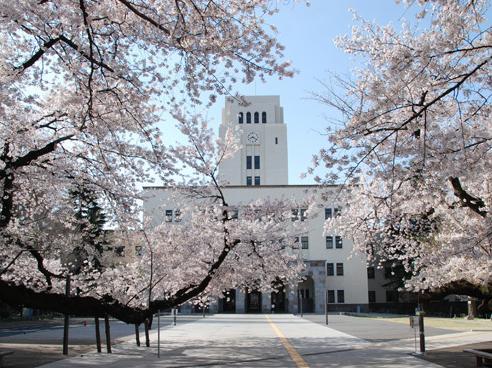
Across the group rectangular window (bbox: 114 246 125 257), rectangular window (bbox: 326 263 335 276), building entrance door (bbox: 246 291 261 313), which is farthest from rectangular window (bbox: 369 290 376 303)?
rectangular window (bbox: 114 246 125 257)

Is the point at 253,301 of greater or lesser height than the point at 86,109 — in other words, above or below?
below

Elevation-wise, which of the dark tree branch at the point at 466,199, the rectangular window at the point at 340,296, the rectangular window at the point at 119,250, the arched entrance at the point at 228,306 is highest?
the dark tree branch at the point at 466,199

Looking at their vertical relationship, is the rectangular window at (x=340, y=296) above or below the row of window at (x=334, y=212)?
below

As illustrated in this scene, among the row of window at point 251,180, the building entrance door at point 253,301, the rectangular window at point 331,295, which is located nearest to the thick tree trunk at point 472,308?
the rectangular window at point 331,295

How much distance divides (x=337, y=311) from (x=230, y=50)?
2299 inches

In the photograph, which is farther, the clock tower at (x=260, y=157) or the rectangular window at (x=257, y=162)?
the rectangular window at (x=257, y=162)

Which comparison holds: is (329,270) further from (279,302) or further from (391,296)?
(391,296)

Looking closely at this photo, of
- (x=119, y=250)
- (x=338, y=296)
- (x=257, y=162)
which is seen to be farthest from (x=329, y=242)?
(x=119, y=250)

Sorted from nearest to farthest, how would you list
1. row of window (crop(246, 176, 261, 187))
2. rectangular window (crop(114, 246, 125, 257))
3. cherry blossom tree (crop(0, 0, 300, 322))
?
cherry blossom tree (crop(0, 0, 300, 322))
rectangular window (crop(114, 246, 125, 257))
row of window (crop(246, 176, 261, 187))

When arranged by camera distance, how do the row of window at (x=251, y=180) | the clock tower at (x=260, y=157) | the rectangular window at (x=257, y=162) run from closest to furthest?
1. the clock tower at (x=260, y=157)
2. the row of window at (x=251, y=180)
3. the rectangular window at (x=257, y=162)

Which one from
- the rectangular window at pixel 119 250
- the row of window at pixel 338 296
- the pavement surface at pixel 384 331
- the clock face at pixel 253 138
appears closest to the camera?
the pavement surface at pixel 384 331

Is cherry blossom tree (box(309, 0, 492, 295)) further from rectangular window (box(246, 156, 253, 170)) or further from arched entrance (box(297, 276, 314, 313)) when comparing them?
rectangular window (box(246, 156, 253, 170))

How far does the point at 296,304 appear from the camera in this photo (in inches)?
2388

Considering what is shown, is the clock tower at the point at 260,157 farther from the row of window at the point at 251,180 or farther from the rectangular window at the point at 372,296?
the rectangular window at the point at 372,296
